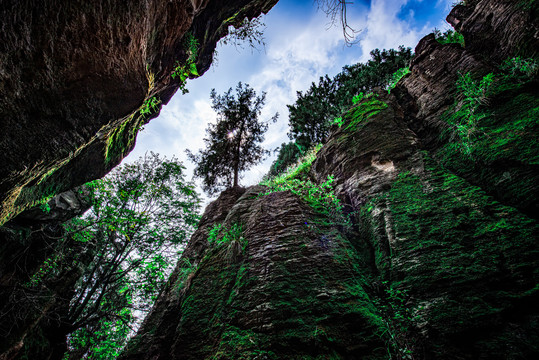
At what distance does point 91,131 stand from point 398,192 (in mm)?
6042

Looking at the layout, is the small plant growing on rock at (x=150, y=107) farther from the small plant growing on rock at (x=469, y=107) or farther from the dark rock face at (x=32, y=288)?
the small plant growing on rock at (x=469, y=107)

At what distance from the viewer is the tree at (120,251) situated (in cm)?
742

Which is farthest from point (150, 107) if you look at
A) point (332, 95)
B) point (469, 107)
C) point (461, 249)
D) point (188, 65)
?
point (332, 95)

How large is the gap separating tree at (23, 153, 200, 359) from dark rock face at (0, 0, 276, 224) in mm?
3566

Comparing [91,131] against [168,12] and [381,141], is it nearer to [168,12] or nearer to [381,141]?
[168,12]

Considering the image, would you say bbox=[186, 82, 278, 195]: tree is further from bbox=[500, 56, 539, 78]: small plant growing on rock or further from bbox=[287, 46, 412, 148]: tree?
bbox=[500, 56, 539, 78]: small plant growing on rock

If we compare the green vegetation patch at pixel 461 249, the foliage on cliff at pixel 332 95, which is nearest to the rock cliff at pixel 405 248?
the green vegetation patch at pixel 461 249

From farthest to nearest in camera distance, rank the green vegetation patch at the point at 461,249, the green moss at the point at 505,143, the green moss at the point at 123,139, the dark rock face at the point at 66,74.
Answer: the green moss at the point at 123,139 < the green moss at the point at 505,143 < the dark rock face at the point at 66,74 < the green vegetation patch at the point at 461,249

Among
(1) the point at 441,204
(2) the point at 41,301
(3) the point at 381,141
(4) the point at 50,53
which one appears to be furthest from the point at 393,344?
(2) the point at 41,301

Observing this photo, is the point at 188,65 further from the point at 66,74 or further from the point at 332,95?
the point at 332,95

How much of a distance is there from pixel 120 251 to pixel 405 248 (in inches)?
422

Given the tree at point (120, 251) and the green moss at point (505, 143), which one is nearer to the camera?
the green moss at point (505, 143)

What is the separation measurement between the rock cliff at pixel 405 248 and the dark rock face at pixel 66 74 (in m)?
3.62

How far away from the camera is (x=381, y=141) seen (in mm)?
4809
